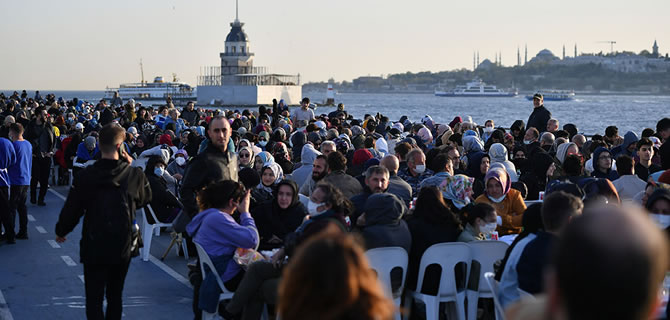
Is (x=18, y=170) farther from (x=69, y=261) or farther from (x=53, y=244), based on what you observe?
(x=69, y=261)

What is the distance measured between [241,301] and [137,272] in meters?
3.54

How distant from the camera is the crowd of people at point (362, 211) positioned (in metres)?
1.61

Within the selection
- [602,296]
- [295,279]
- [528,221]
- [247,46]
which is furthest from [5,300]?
[247,46]

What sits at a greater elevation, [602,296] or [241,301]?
[602,296]

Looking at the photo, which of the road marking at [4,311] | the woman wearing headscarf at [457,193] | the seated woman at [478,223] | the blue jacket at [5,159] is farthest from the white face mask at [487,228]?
the blue jacket at [5,159]

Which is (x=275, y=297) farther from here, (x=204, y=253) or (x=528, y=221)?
(x=528, y=221)

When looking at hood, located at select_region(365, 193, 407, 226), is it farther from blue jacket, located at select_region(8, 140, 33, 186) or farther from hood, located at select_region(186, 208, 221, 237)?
blue jacket, located at select_region(8, 140, 33, 186)

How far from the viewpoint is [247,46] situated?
123438mm

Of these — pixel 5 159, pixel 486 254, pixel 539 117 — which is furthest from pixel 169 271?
pixel 539 117

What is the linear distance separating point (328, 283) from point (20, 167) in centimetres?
851

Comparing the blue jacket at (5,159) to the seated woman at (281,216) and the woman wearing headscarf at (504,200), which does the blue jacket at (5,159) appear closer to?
the seated woman at (281,216)

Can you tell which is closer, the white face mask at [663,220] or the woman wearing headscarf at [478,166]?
the white face mask at [663,220]

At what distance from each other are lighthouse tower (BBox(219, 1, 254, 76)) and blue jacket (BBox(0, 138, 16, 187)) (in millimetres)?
112719

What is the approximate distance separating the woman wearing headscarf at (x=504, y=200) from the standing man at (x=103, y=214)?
323 cm
